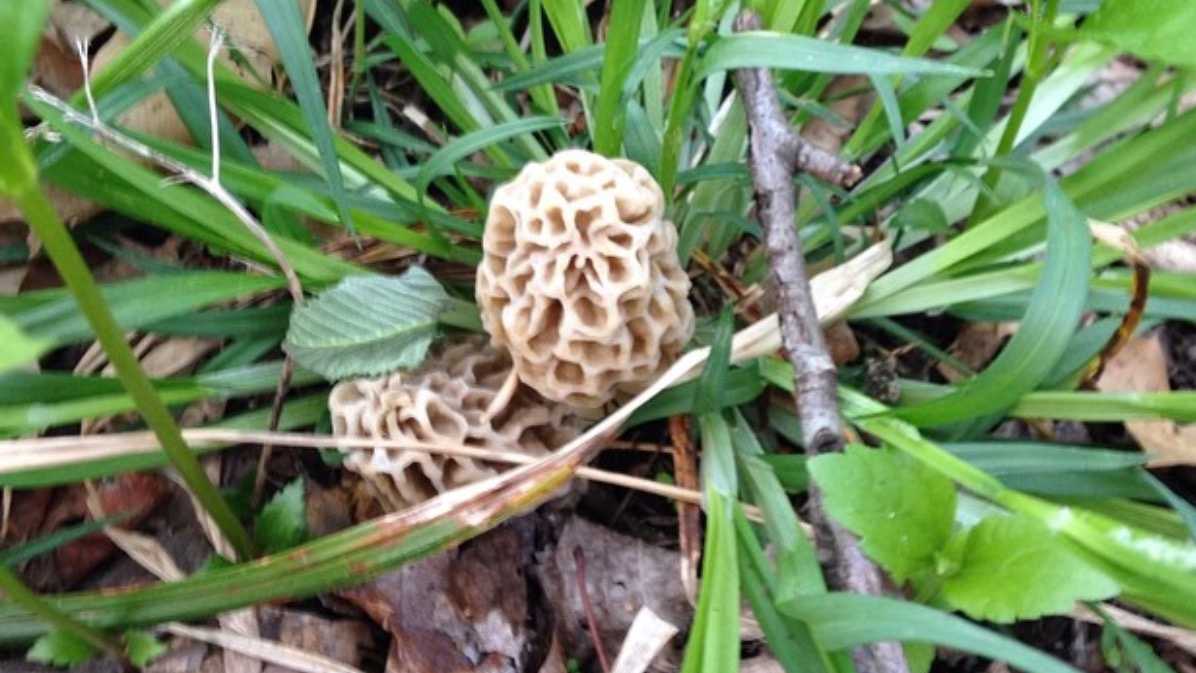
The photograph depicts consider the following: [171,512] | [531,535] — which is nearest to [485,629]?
[531,535]

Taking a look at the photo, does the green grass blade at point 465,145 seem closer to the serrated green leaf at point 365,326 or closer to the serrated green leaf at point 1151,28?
the serrated green leaf at point 365,326

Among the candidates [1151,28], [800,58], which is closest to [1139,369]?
[1151,28]

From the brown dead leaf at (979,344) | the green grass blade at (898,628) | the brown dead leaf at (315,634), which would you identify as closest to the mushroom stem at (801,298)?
the green grass blade at (898,628)

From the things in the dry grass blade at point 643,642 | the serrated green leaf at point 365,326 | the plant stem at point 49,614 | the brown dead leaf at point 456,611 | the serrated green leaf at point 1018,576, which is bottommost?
the plant stem at point 49,614

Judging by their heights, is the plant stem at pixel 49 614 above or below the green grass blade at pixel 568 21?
below

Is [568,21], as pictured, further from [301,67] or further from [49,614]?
[49,614]

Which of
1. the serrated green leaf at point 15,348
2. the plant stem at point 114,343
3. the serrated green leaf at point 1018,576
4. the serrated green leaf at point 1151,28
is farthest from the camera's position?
the serrated green leaf at point 1151,28

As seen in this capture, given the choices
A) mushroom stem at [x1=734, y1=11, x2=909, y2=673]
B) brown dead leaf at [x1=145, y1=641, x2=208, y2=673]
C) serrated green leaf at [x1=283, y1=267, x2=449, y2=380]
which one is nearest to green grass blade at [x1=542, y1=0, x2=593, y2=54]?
mushroom stem at [x1=734, y1=11, x2=909, y2=673]
